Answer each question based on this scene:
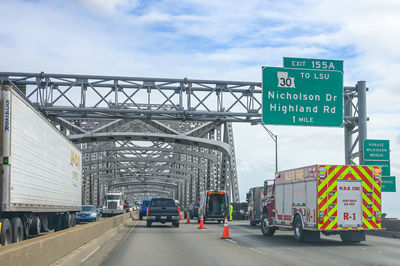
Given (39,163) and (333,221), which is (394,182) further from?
(39,163)

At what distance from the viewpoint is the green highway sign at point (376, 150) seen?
28859mm

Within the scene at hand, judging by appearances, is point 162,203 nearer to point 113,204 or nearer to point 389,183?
point 389,183

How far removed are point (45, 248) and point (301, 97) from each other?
19.7 meters

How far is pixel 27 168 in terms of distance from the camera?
17000 millimetres

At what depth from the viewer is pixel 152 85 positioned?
30.5 meters

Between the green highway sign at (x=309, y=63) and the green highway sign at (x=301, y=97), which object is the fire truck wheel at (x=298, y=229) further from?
the green highway sign at (x=309, y=63)

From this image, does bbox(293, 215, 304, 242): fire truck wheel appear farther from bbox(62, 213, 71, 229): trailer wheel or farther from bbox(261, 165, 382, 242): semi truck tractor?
bbox(62, 213, 71, 229): trailer wheel

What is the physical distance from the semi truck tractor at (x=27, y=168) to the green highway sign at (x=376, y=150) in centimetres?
1488

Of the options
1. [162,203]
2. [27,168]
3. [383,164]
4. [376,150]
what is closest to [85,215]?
[162,203]

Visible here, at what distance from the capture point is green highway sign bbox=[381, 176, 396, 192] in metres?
27.1

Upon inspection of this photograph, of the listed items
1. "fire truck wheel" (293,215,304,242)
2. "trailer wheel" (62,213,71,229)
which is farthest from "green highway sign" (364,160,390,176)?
"trailer wheel" (62,213,71,229)

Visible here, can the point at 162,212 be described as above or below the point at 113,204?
above

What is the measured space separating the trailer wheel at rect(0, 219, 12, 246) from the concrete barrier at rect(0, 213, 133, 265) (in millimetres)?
1914

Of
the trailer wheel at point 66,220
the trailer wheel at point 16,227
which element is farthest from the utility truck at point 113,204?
the trailer wheel at point 16,227
